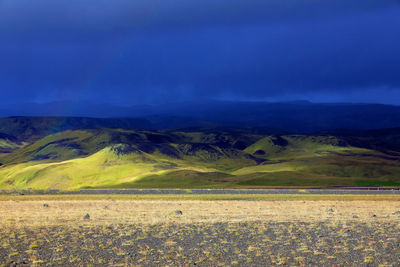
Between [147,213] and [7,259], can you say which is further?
[147,213]

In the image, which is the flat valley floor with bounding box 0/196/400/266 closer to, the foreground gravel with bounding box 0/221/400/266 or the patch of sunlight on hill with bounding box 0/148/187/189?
the foreground gravel with bounding box 0/221/400/266

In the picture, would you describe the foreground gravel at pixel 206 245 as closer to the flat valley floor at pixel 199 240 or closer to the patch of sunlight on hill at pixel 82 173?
the flat valley floor at pixel 199 240

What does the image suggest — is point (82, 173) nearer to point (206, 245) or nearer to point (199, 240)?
point (199, 240)

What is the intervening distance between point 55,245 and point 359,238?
57.1 feet

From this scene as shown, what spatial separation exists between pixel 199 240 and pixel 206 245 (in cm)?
151

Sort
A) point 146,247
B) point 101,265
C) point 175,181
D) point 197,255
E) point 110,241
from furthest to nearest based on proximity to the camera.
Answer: point 175,181 < point 110,241 < point 146,247 < point 197,255 < point 101,265

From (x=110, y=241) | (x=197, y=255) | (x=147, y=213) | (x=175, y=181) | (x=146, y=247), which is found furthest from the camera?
(x=175, y=181)

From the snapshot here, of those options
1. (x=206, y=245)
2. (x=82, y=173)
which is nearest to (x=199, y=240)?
(x=206, y=245)

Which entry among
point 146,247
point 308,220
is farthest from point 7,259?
point 308,220

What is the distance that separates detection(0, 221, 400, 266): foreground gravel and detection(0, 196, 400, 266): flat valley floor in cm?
4

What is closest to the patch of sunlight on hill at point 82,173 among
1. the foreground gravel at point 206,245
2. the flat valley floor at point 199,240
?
the flat valley floor at point 199,240

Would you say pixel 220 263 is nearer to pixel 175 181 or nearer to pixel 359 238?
pixel 359 238

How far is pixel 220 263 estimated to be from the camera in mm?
19547

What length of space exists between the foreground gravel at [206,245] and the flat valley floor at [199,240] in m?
0.04
